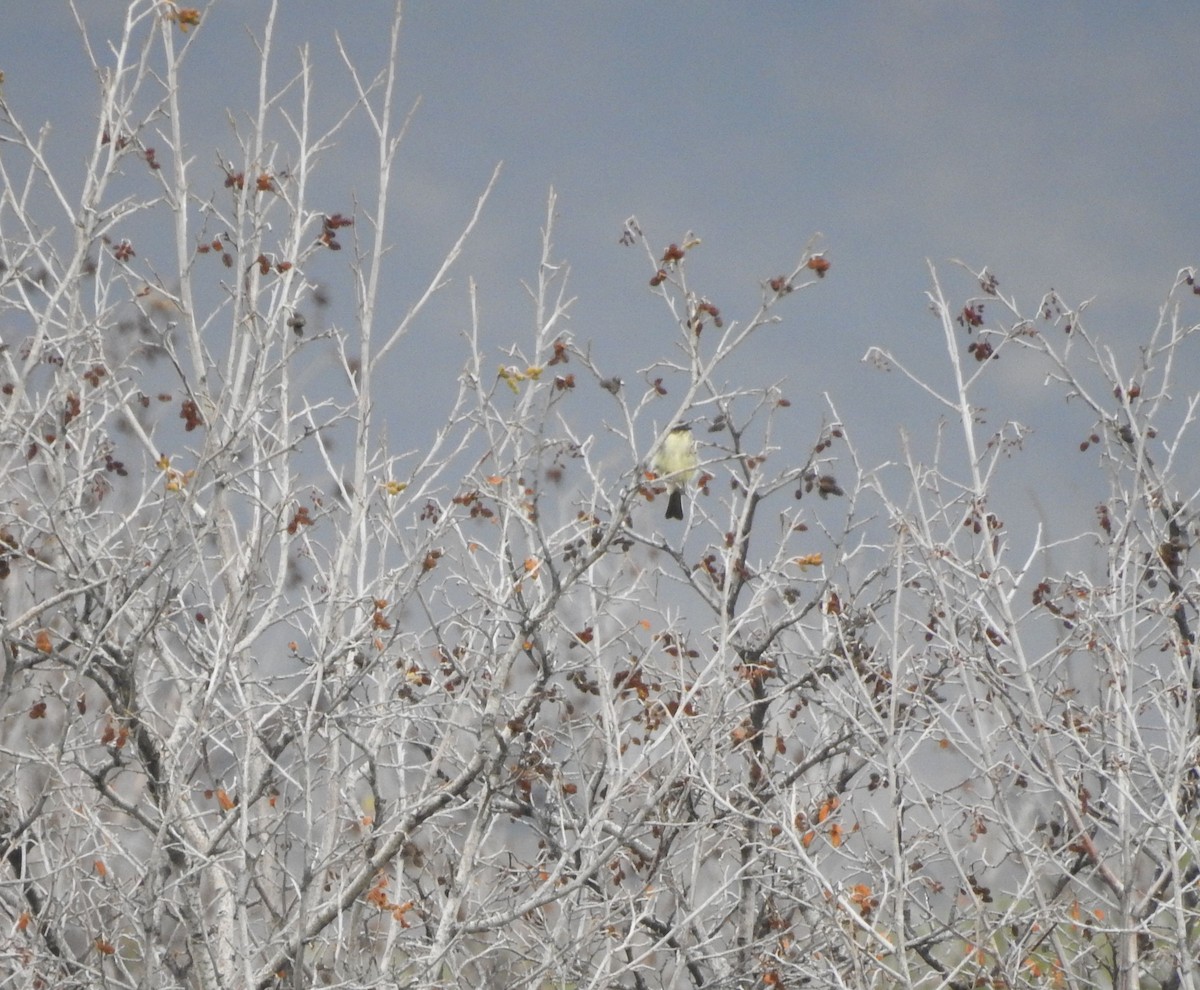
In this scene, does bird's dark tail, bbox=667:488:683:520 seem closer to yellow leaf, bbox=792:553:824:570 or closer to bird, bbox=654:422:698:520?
bird, bbox=654:422:698:520

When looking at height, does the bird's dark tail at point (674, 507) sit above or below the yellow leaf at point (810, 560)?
above

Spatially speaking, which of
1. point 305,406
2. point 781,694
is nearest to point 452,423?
point 305,406

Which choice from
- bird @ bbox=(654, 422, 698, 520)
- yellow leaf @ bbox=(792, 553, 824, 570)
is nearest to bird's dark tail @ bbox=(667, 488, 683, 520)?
bird @ bbox=(654, 422, 698, 520)

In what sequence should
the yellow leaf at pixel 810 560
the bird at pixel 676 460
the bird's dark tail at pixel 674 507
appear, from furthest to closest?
the bird's dark tail at pixel 674 507 < the bird at pixel 676 460 < the yellow leaf at pixel 810 560

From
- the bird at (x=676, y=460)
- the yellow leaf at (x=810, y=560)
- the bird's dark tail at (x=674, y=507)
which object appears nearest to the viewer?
the yellow leaf at (x=810, y=560)

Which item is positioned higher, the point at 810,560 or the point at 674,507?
the point at 674,507

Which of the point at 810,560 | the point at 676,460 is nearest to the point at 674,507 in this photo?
the point at 676,460

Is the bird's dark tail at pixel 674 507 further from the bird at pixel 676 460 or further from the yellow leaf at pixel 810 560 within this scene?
the yellow leaf at pixel 810 560

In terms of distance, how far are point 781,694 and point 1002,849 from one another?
1.63 m

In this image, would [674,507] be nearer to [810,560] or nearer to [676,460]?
[676,460]

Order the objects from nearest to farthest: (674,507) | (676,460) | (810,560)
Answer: (810,560), (676,460), (674,507)

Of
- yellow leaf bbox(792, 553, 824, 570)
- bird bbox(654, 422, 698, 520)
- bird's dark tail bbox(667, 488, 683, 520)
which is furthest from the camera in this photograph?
bird's dark tail bbox(667, 488, 683, 520)

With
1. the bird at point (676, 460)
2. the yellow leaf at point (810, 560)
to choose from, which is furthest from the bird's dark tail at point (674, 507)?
the yellow leaf at point (810, 560)

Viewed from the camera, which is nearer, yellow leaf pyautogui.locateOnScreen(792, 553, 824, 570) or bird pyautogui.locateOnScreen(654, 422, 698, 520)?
yellow leaf pyautogui.locateOnScreen(792, 553, 824, 570)
